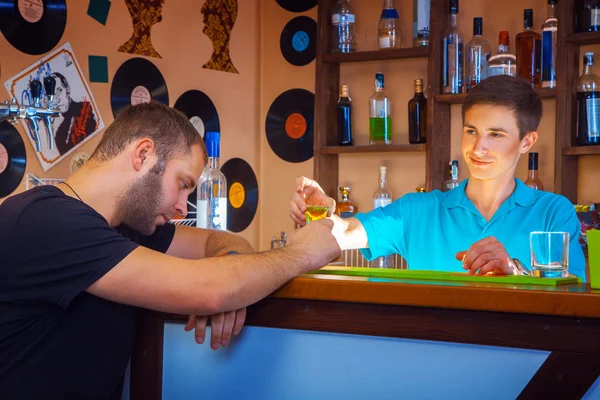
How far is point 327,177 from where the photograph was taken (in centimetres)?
A: 375

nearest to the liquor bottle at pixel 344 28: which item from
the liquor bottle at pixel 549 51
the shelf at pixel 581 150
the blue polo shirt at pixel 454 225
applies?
the liquor bottle at pixel 549 51

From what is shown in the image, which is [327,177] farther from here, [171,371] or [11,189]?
[171,371]

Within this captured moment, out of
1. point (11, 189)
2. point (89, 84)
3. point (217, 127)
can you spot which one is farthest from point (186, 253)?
point (217, 127)

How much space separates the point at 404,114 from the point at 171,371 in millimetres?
2388

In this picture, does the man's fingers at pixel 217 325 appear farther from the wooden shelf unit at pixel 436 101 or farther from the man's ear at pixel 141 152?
the wooden shelf unit at pixel 436 101

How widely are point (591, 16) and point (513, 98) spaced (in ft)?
4.16

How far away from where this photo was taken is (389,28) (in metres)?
3.59

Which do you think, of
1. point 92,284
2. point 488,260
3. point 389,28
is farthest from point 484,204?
point 389,28

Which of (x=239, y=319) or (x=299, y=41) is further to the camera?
(x=299, y=41)

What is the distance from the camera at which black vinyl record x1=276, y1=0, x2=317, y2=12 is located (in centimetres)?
385

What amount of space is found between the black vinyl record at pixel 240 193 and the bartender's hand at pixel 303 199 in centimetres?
177

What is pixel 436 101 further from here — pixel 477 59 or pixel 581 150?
pixel 581 150

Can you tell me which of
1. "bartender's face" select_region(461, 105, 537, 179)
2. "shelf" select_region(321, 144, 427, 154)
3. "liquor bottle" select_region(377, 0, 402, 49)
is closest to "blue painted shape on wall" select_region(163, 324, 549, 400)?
"bartender's face" select_region(461, 105, 537, 179)

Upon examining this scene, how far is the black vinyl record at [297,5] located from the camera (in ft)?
12.6
